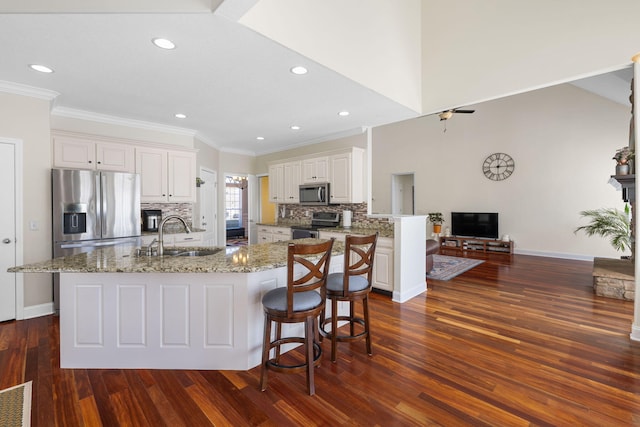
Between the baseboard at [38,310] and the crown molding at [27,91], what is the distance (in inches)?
93.2

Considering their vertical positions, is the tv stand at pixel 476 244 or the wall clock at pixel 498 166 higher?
the wall clock at pixel 498 166

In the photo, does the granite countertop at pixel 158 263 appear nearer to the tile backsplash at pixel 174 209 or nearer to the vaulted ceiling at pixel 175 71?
the vaulted ceiling at pixel 175 71

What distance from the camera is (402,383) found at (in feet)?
6.95

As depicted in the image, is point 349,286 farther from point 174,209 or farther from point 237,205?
point 237,205

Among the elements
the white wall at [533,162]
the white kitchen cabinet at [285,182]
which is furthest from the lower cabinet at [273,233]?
the white wall at [533,162]

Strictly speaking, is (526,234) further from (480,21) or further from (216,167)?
(216,167)

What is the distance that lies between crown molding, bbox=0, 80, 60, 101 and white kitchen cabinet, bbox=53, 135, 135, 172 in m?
0.51

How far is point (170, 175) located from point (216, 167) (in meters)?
1.62

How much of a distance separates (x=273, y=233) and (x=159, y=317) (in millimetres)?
3654

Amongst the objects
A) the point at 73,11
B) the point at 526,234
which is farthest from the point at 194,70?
the point at 526,234

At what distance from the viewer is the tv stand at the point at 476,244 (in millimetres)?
7312

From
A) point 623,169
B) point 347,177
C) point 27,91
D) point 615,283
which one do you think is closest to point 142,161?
point 27,91

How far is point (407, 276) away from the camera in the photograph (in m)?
4.00

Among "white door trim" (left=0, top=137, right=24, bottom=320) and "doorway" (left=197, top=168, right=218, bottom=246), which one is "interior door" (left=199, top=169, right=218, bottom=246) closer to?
"doorway" (left=197, top=168, right=218, bottom=246)
